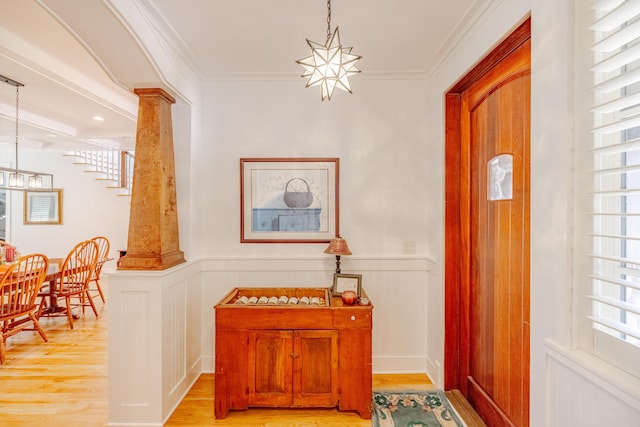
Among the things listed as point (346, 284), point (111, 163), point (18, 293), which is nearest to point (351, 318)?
point (346, 284)

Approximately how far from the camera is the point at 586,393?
3.67ft

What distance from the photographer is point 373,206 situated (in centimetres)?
281

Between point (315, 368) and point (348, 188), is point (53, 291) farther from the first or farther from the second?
point (348, 188)

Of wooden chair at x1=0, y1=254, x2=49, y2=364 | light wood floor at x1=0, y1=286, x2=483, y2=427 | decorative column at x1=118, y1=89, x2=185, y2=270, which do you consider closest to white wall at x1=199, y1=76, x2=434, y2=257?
decorative column at x1=118, y1=89, x2=185, y2=270

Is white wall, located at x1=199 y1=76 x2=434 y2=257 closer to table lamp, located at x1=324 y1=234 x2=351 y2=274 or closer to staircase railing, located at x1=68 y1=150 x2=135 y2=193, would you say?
table lamp, located at x1=324 y1=234 x2=351 y2=274

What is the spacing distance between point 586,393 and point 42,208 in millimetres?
8615

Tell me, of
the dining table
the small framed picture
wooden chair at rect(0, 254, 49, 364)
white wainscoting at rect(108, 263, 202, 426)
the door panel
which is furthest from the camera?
the dining table

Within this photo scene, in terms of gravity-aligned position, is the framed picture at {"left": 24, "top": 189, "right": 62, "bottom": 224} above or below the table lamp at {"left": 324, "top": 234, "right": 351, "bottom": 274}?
above

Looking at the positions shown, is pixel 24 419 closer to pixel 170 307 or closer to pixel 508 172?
pixel 170 307

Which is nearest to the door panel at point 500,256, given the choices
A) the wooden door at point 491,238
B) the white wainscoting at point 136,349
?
the wooden door at point 491,238

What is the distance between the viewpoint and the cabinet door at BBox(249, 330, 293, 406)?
2.18 meters

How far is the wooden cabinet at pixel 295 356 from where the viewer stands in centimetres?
217

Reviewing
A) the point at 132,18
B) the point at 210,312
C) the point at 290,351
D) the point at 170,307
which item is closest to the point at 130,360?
the point at 170,307

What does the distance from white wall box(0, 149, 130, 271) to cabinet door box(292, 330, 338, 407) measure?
578cm
